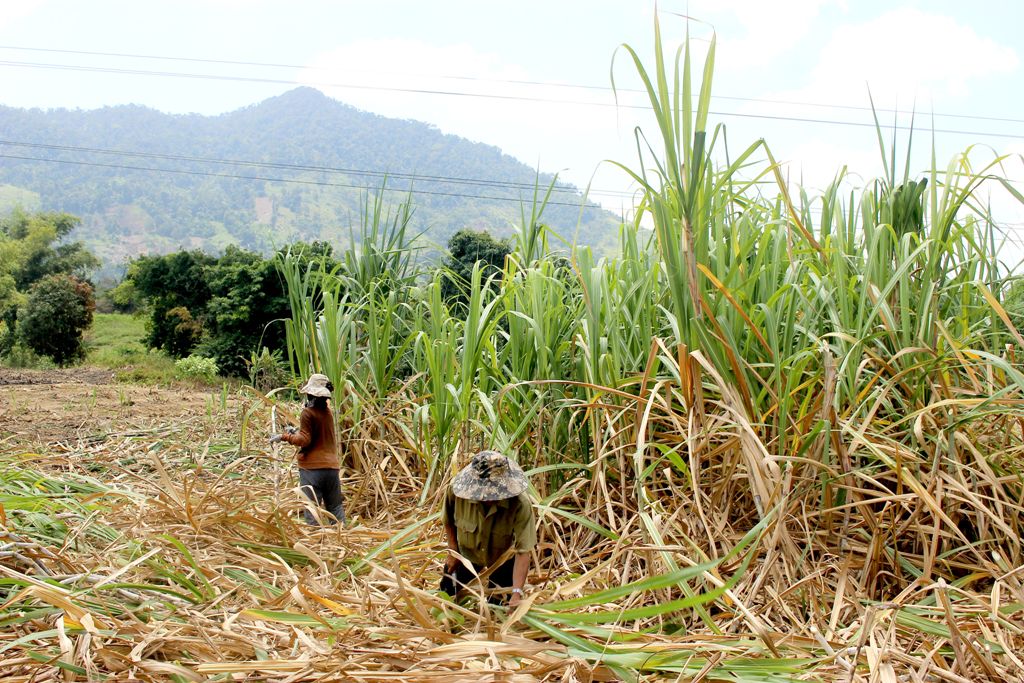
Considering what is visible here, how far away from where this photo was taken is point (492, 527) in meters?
2.27

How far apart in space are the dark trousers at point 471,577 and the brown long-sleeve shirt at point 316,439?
4.47ft

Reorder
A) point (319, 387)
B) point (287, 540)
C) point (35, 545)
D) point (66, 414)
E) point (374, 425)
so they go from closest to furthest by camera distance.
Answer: point (35, 545) → point (287, 540) → point (319, 387) → point (374, 425) → point (66, 414)

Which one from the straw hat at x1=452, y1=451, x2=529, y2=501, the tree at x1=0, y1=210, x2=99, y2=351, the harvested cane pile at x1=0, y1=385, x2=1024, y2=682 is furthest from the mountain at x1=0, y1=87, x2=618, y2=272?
the straw hat at x1=452, y1=451, x2=529, y2=501

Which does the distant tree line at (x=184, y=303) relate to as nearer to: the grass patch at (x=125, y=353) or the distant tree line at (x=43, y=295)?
the distant tree line at (x=43, y=295)

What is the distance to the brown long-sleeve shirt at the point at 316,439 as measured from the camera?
138 inches

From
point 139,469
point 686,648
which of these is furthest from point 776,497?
point 139,469

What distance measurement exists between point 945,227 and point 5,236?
2529 cm

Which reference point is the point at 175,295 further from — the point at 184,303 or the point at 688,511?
the point at 688,511

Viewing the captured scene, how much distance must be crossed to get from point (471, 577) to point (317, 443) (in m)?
1.50

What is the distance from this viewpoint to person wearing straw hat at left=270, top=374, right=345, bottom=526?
3.49 m

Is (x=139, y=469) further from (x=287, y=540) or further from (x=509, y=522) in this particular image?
(x=509, y=522)

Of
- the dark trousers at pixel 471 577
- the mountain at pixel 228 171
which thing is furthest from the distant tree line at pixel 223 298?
the mountain at pixel 228 171

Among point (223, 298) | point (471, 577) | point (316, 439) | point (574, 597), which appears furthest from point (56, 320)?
point (574, 597)

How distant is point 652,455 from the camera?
2.51m
